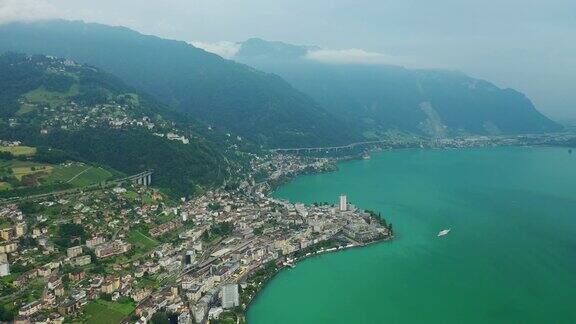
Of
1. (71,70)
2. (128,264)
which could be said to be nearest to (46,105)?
(71,70)

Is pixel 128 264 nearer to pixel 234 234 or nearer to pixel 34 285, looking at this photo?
pixel 34 285

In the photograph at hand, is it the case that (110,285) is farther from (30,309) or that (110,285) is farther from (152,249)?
(152,249)

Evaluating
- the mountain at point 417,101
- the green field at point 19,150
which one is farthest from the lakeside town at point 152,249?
the mountain at point 417,101

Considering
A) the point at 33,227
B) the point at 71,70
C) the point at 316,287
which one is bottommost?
the point at 316,287

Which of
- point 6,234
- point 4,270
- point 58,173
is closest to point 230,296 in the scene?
point 4,270

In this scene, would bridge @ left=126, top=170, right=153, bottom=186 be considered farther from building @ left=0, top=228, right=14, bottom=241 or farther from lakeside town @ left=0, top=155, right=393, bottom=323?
building @ left=0, top=228, right=14, bottom=241

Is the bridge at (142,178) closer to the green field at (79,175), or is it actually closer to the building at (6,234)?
the green field at (79,175)
